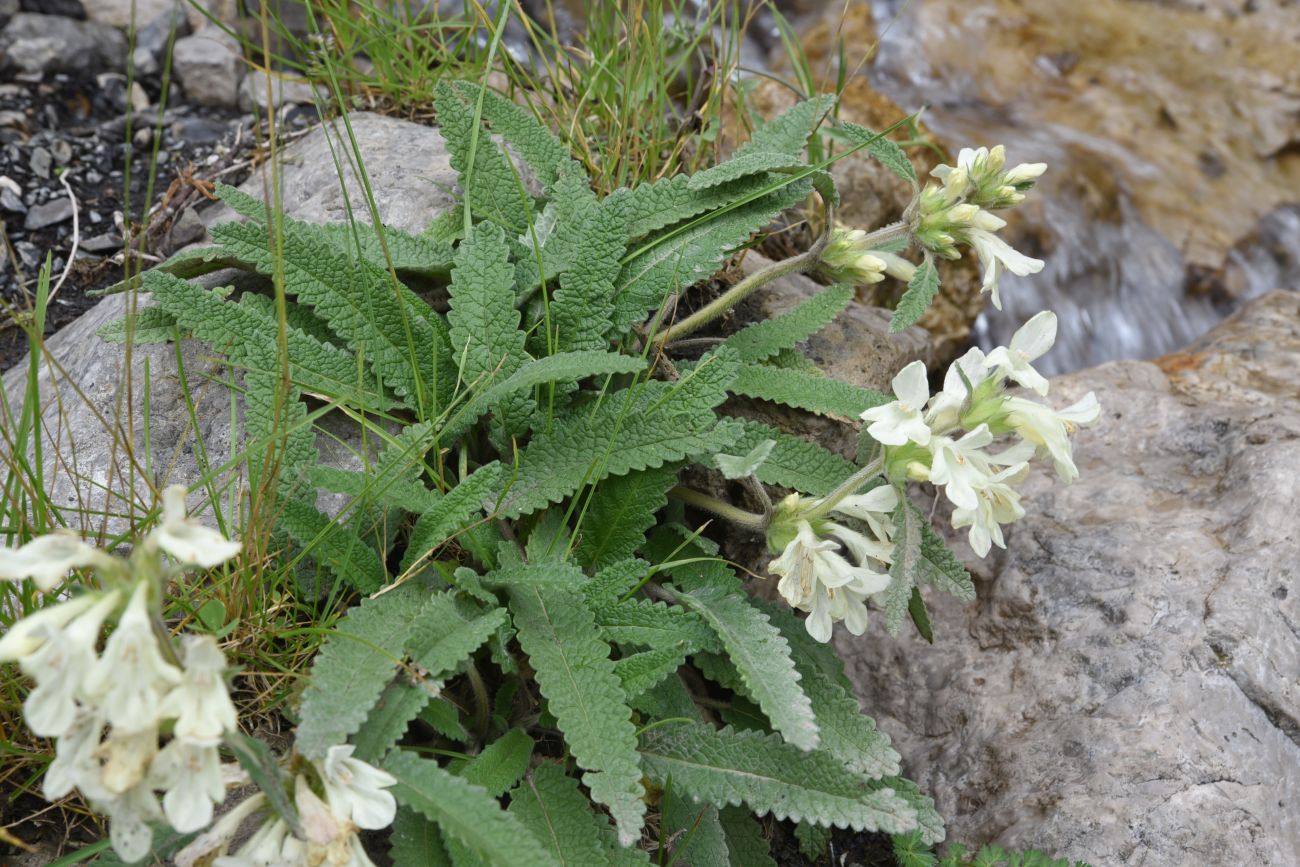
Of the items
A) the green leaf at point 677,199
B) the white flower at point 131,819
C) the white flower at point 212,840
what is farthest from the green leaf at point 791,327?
the white flower at point 131,819

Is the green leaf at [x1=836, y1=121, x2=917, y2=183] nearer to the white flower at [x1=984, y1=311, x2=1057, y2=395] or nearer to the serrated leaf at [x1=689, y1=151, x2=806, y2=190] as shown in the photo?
the serrated leaf at [x1=689, y1=151, x2=806, y2=190]

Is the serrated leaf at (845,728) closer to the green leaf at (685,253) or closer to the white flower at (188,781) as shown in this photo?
the green leaf at (685,253)

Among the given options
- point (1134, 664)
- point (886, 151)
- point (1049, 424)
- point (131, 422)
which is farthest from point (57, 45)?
point (1134, 664)

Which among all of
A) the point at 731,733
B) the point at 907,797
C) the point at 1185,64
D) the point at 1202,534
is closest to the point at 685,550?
the point at 731,733

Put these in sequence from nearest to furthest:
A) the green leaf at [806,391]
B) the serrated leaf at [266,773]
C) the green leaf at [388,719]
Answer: the serrated leaf at [266,773] → the green leaf at [388,719] → the green leaf at [806,391]

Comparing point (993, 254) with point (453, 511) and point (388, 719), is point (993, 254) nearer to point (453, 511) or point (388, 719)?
point (453, 511)
